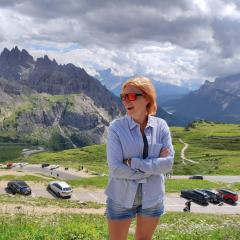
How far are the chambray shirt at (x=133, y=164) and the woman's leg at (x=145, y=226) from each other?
13.1 inches

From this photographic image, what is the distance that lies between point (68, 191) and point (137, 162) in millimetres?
55074

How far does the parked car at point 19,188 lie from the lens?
59.3 metres

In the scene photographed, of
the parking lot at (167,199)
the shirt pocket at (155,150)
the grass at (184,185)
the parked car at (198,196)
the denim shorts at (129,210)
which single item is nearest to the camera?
the denim shorts at (129,210)

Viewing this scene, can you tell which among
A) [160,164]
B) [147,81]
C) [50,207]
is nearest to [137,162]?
[160,164]

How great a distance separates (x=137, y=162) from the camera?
8.27 metres

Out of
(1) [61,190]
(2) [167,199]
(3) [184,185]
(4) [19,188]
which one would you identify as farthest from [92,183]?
(2) [167,199]

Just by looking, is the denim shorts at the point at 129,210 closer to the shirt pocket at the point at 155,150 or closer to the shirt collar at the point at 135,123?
the shirt pocket at the point at 155,150

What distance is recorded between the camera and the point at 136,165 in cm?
823

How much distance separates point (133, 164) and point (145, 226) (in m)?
1.26

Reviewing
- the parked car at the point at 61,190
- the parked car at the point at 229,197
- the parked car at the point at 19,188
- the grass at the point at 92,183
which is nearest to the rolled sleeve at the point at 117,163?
the parked car at the point at 19,188

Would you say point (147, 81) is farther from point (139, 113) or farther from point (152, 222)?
point (152, 222)

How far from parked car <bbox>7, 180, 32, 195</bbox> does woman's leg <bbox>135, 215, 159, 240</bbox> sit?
52.2 m

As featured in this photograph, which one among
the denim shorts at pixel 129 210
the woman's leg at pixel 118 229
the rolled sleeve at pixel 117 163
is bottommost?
the woman's leg at pixel 118 229

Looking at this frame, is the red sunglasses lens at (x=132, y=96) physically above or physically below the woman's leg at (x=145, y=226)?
above
